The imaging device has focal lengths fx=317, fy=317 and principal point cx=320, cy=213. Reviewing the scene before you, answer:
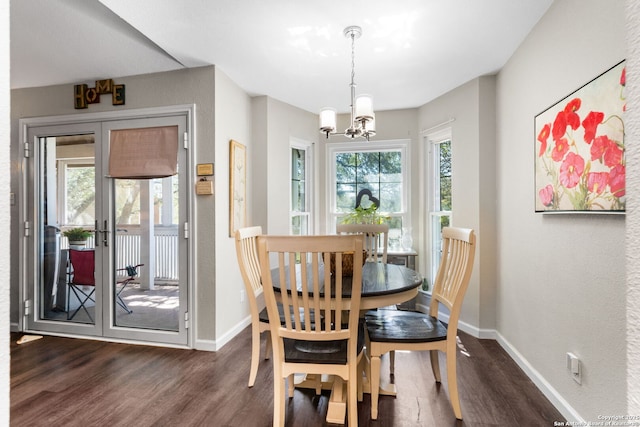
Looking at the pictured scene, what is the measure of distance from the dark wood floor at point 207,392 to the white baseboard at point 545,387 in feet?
0.13

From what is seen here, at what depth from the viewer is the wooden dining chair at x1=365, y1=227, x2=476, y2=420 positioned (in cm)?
181

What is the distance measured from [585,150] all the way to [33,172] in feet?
15.2

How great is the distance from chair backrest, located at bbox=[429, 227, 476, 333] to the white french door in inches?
86.1

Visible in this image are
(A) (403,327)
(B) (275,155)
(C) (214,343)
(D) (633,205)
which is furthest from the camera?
(B) (275,155)

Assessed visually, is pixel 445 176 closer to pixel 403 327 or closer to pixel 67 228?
pixel 403 327

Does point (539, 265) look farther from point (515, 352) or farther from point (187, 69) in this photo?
point (187, 69)

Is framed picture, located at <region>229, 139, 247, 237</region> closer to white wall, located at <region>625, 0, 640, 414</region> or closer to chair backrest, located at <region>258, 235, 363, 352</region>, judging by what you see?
chair backrest, located at <region>258, 235, 363, 352</region>

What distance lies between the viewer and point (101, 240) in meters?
3.06

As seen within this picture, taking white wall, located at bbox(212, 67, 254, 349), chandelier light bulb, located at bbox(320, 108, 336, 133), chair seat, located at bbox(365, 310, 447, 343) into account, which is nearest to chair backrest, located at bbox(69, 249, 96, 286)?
white wall, located at bbox(212, 67, 254, 349)

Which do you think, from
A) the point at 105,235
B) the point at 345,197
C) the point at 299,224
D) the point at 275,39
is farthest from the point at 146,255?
the point at 345,197

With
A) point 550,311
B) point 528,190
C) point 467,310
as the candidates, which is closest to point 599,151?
point 528,190

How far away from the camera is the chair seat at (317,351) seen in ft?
5.37

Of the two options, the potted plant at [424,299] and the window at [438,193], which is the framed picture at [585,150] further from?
the potted plant at [424,299]

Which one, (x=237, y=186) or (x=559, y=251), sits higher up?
(x=237, y=186)
